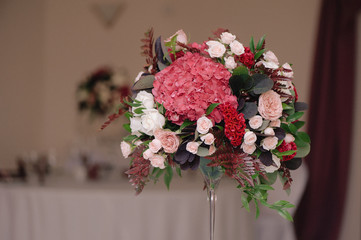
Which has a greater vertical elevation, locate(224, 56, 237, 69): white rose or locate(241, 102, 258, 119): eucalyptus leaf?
locate(224, 56, 237, 69): white rose

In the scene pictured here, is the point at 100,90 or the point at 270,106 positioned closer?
the point at 270,106

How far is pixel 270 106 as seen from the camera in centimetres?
125

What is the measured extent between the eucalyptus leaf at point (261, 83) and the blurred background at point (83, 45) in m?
3.11

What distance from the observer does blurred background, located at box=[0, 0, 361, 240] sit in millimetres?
4500

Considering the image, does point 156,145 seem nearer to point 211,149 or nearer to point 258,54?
point 211,149

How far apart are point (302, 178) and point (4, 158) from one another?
3.48 m

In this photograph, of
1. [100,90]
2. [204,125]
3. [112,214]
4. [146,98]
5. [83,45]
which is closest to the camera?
[204,125]

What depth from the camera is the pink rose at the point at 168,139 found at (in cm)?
124

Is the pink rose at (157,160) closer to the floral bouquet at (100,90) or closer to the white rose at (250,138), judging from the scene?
the white rose at (250,138)

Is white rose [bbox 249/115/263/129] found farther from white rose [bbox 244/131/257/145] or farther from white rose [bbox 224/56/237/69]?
white rose [bbox 224/56/237/69]

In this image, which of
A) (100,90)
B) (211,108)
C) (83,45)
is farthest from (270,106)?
(83,45)

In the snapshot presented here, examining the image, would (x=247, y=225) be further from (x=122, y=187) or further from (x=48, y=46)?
(x=48, y=46)

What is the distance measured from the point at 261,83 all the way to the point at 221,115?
13 cm

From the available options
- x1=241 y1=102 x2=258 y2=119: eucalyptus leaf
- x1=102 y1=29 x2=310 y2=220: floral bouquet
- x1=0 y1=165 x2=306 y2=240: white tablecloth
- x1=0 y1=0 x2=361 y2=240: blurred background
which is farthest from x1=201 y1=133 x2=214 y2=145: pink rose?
x1=0 y1=0 x2=361 y2=240: blurred background
